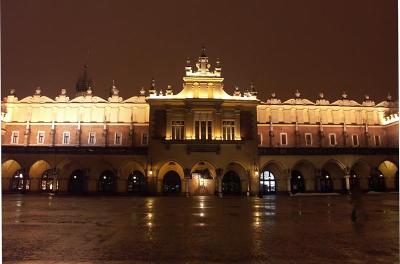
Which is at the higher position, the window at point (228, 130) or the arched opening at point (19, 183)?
the window at point (228, 130)

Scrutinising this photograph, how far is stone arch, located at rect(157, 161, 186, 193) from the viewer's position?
144 feet

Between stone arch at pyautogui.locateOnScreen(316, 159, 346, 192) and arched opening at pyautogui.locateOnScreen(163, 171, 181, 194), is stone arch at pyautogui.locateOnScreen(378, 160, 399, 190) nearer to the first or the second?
stone arch at pyautogui.locateOnScreen(316, 159, 346, 192)

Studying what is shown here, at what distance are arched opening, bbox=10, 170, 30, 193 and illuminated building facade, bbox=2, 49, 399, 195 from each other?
0.13 m

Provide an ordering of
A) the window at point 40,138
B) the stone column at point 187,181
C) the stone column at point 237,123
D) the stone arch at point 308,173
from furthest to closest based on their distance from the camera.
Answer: the window at point 40,138, the stone arch at point 308,173, the stone column at point 237,123, the stone column at point 187,181

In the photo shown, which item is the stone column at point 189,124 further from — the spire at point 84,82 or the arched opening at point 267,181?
the spire at point 84,82

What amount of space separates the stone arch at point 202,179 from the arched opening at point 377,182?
19882 mm

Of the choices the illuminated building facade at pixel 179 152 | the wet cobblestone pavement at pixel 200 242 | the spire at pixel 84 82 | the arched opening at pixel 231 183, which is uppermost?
the spire at pixel 84 82

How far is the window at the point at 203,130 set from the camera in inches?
1731

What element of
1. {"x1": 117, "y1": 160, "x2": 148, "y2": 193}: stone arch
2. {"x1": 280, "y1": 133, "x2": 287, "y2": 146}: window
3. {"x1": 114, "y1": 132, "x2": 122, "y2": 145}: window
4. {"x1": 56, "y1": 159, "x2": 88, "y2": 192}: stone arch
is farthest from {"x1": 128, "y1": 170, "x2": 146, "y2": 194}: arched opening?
{"x1": 280, "y1": 133, "x2": 287, "y2": 146}: window

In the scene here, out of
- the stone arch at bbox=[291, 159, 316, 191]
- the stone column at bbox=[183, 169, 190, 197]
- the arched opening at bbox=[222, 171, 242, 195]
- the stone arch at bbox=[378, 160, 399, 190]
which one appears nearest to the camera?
the stone column at bbox=[183, 169, 190, 197]

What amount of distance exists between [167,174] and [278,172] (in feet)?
46.3

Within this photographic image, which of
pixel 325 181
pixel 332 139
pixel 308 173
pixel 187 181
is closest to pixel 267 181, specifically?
Answer: pixel 308 173

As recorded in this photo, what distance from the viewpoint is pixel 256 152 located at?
43906mm

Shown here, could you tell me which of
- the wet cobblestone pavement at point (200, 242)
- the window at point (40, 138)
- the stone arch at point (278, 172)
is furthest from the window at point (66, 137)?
the wet cobblestone pavement at point (200, 242)
